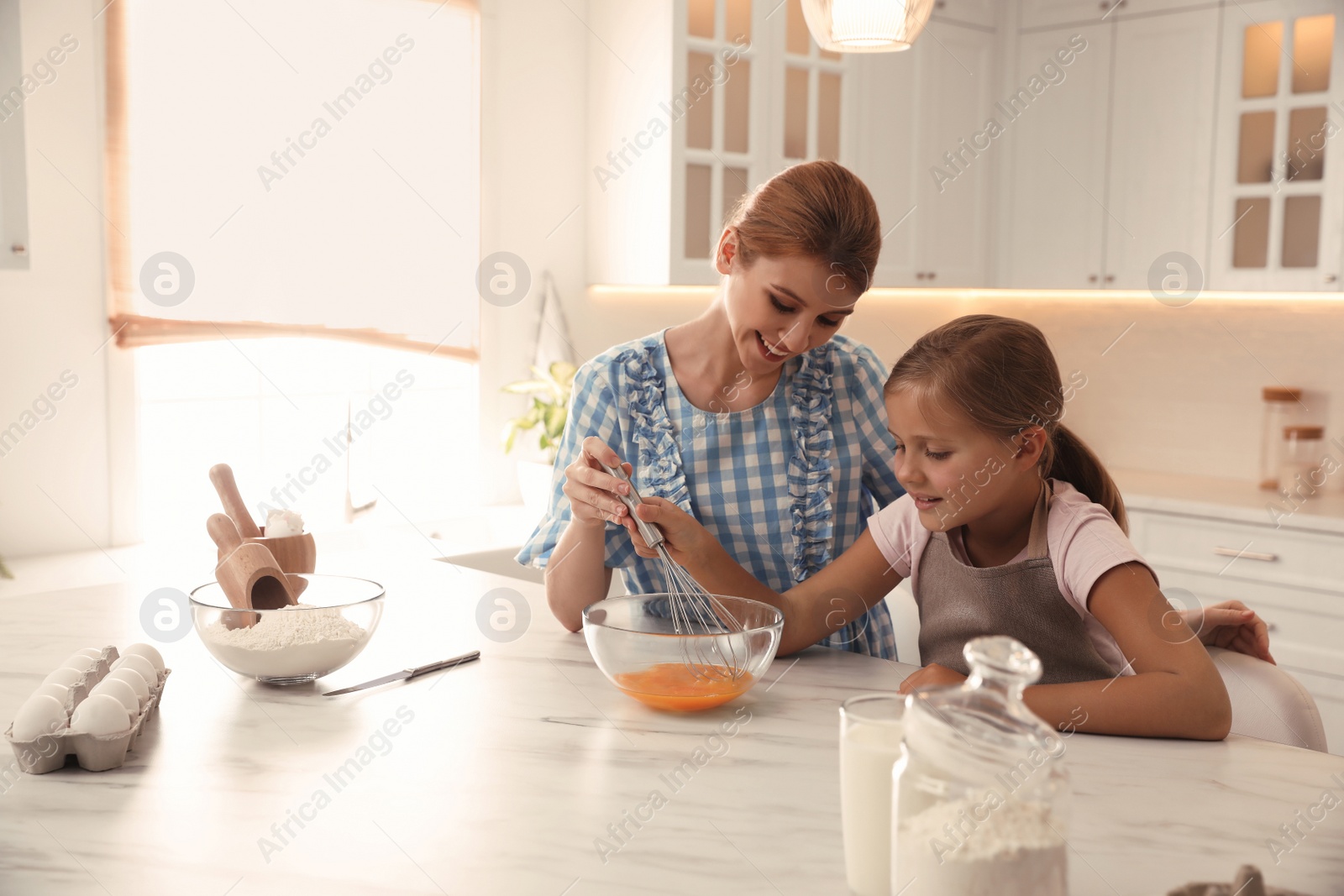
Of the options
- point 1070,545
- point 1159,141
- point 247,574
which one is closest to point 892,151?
point 1159,141

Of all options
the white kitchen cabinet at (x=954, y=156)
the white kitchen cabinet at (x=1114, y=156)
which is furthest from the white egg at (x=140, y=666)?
the white kitchen cabinet at (x=1114, y=156)

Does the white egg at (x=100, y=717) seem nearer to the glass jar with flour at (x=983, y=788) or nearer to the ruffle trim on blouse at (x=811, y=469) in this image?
the glass jar with flour at (x=983, y=788)

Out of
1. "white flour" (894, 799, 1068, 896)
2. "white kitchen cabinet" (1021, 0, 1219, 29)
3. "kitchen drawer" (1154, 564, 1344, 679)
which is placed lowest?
"kitchen drawer" (1154, 564, 1344, 679)

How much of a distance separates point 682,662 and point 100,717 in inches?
20.8

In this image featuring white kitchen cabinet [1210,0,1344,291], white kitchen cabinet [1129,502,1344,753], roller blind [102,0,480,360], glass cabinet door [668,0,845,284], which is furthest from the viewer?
glass cabinet door [668,0,845,284]

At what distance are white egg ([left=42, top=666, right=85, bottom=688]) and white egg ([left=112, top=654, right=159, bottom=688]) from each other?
3cm

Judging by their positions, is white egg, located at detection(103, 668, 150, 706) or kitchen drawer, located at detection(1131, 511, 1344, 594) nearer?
white egg, located at detection(103, 668, 150, 706)

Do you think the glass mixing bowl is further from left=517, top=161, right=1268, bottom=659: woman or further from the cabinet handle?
the cabinet handle

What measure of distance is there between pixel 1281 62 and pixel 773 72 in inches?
52.3

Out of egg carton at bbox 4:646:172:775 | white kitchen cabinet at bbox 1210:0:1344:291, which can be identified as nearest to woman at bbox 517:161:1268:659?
egg carton at bbox 4:646:172:775

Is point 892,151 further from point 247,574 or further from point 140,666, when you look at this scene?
point 140,666

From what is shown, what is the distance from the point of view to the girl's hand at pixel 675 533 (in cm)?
132

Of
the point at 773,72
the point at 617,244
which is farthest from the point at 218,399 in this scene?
the point at 773,72

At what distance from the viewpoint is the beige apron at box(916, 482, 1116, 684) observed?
1.24m
